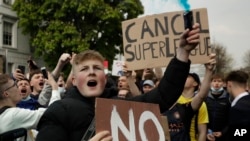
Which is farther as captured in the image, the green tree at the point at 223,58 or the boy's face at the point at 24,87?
the green tree at the point at 223,58

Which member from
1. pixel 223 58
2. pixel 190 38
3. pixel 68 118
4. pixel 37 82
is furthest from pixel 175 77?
pixel 223 58

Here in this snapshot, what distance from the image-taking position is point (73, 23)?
2995 cm

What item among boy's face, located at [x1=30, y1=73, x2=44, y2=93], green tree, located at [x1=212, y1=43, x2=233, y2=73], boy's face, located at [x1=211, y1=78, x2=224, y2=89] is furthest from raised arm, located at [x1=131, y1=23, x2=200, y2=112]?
green tree, located at [x1=212, y1=43, x2=233, y2=73]

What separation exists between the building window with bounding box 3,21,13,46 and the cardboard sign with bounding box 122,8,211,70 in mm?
28498

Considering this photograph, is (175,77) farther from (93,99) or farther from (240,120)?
(240,120)

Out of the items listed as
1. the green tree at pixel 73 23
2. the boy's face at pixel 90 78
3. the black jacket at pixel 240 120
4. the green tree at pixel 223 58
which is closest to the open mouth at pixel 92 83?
the boy's face at pixel 90 78

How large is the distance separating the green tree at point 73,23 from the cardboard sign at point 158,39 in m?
23.3

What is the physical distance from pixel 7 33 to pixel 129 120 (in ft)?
103

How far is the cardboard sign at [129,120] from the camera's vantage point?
225 cm

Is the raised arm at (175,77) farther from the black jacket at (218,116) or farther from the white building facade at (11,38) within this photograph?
the white building facade at (11,38)

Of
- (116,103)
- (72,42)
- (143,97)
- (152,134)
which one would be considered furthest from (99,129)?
(72,42)

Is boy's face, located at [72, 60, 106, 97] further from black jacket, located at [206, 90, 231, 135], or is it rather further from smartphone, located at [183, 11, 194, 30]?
black jacket, located at [206, 90, 231, 135]

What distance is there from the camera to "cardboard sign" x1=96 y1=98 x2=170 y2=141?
225 centimetres

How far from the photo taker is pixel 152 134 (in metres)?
2.59
